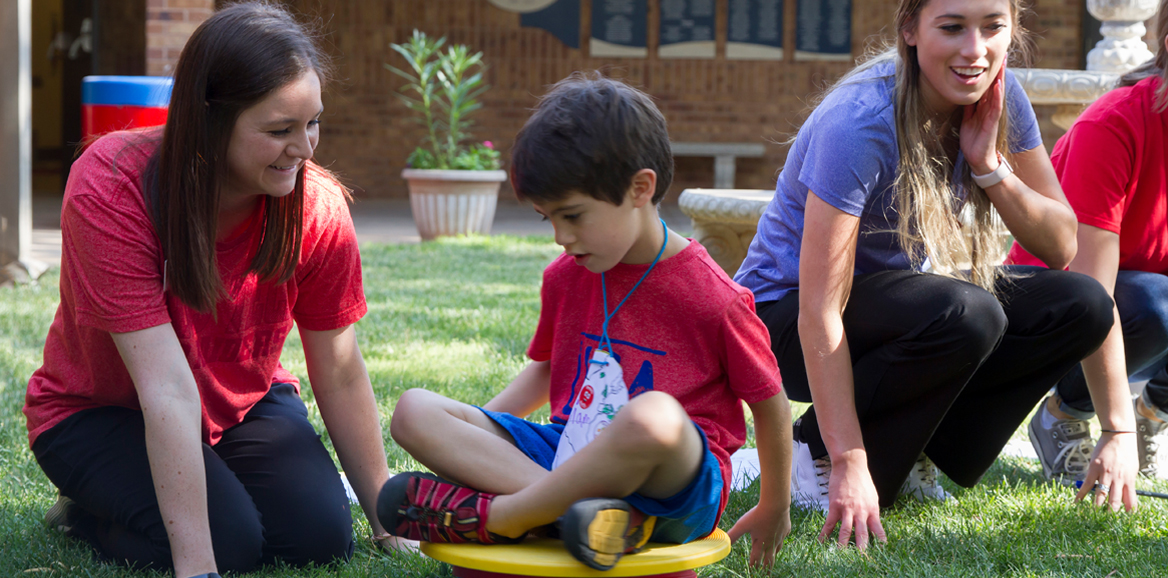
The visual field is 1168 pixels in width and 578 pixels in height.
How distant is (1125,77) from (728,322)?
1.66 m

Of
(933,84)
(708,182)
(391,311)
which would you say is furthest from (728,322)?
(708,182)

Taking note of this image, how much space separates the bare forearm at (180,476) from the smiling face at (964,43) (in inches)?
59.6

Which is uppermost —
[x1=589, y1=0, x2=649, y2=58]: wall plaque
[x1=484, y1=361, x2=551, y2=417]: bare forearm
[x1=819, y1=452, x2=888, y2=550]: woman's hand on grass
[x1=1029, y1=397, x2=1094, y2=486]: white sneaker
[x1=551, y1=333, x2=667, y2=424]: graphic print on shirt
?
[x1=589, y1=0, x2=649, y2=58]: wall plaque

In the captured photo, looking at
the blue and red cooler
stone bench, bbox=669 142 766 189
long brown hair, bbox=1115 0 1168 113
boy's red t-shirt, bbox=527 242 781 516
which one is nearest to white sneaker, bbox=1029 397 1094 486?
long brown hair, bbox=1115 0 1168 113

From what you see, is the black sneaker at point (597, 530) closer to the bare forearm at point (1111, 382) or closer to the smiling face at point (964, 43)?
the smiling face at point (964, 43)

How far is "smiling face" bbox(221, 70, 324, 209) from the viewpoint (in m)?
1.80

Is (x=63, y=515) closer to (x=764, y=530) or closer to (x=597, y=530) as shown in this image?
(x=597, y=530)

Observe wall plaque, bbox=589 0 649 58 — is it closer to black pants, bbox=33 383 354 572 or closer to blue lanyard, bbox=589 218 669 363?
black pants, bbox=33 383 354 572

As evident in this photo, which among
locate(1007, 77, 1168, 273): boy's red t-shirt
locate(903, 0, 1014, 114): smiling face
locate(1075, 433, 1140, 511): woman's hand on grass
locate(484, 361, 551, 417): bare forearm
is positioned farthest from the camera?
locate(1007, 77, 1168, 273): boy's red t-shirt

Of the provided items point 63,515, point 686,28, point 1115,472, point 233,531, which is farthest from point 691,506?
point 686,28

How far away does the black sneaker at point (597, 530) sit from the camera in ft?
4.75

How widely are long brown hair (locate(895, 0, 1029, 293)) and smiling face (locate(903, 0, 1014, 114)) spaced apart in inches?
1.7

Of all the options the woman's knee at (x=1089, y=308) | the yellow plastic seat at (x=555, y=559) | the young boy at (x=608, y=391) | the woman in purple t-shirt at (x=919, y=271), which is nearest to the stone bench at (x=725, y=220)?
the woman in purple t-shirt at (x=919, y=271)

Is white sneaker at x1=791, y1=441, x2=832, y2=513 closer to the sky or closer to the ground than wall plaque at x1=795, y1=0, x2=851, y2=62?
closer to the ground
